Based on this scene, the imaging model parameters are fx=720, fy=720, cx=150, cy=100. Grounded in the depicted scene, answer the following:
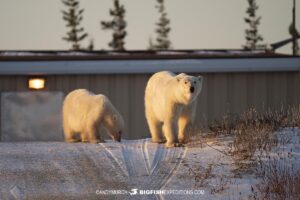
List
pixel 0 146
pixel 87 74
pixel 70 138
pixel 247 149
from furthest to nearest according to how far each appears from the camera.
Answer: pixel 87 74 → pixel 70 138 → pixel 0 146 → pixel 247 149

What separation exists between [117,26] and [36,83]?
98.3 ft

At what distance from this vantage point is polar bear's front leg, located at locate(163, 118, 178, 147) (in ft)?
37.9

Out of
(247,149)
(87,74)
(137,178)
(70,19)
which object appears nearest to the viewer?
(137,178)

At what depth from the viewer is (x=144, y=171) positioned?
9289mm

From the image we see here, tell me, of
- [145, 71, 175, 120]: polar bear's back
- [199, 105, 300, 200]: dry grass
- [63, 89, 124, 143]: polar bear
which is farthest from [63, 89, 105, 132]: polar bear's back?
[199, 105, 300, 200]: dry grass

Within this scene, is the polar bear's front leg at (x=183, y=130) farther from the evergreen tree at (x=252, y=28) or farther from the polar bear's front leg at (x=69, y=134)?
the evergreen tree at (x=252, y=28)

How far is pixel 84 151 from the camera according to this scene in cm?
1065

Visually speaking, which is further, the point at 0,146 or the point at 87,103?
the point at 87,103

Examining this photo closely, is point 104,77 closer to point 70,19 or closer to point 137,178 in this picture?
point 137,178

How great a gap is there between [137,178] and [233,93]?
1057cm

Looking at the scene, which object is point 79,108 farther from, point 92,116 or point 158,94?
point 158,94

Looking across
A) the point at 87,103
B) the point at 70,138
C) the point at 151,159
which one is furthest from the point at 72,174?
the point at 70,138

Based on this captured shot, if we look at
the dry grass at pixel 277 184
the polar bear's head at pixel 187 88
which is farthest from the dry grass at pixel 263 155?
the polar bear's head at pixel 187 88

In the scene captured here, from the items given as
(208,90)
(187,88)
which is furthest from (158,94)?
(208,90)
